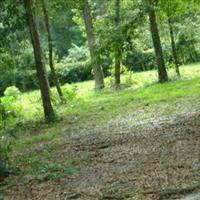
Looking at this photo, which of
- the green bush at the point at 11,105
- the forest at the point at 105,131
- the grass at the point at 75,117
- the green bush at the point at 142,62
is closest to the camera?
the forest at the point at 105,131

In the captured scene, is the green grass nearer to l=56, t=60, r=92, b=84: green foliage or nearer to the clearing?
the clearing

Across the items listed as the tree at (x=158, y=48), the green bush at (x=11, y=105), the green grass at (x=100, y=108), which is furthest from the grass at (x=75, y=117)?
the tree at (x=158, y=48)

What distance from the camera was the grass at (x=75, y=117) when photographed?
11.8 meters

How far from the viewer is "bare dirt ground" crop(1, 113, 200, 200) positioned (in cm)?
855

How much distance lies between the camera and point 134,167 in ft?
33.8

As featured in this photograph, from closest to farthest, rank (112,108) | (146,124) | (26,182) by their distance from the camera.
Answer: (26,182) → (146,124) → (112,108)

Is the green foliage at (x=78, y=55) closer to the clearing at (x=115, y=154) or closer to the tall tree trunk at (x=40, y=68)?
the clearing at (x=115, y=154)

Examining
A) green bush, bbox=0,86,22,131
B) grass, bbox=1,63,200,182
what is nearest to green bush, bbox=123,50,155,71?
green bush, bbox=0,86,22,131

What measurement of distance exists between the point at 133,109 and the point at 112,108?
1.40 metres

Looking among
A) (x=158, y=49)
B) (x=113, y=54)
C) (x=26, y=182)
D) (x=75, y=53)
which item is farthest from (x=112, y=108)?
(x=75, y=53)

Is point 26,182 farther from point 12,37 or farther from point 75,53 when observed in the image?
point 75,53

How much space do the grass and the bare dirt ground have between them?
19.0 inches

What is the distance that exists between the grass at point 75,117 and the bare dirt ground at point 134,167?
0.48 meters

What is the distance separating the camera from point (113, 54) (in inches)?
688
